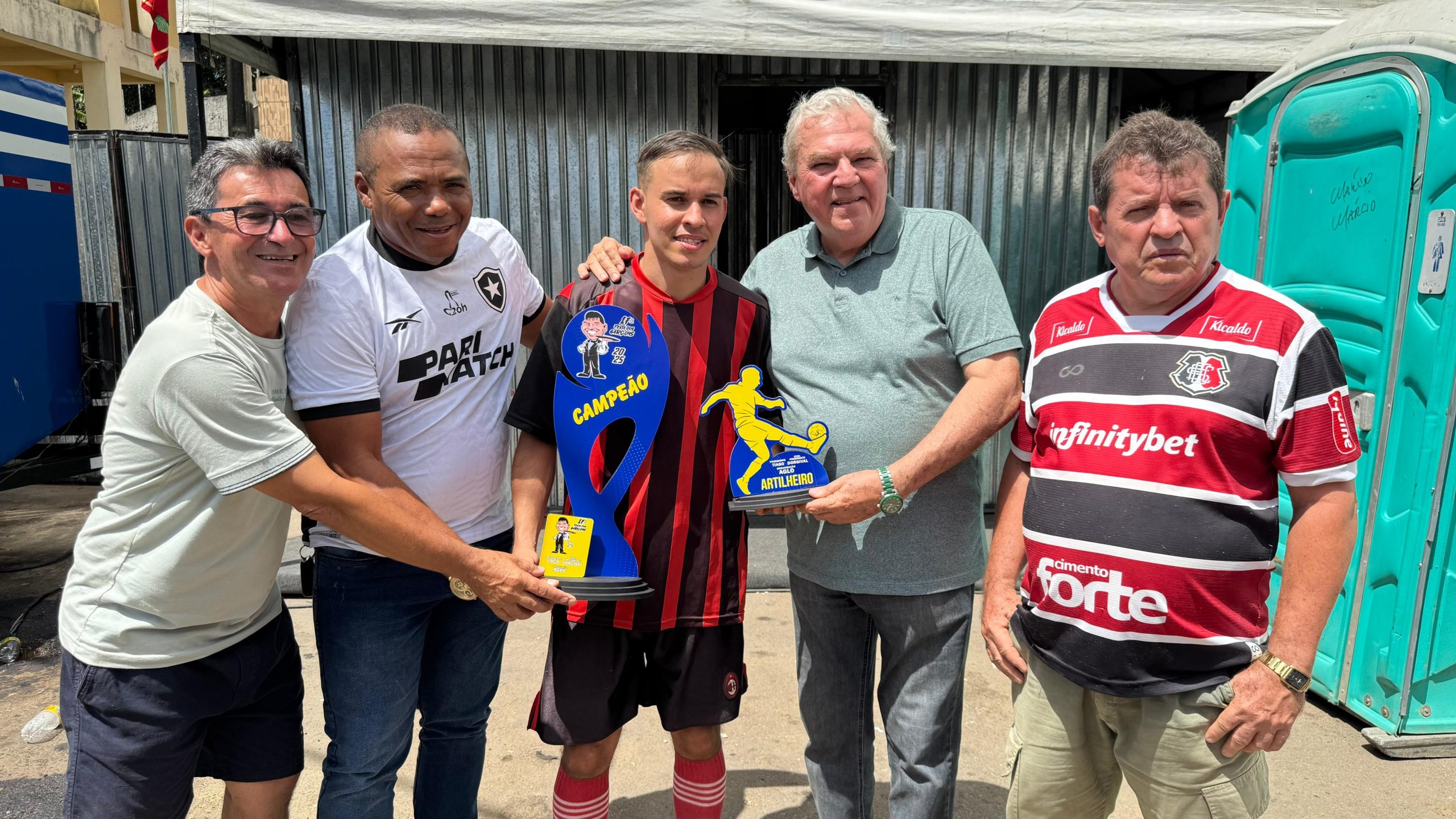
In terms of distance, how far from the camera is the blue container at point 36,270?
188 inches

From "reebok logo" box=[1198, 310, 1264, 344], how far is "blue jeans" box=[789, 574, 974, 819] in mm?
848

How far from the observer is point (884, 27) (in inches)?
168

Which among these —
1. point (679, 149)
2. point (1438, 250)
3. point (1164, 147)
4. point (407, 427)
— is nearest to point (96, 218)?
point (407, 427)

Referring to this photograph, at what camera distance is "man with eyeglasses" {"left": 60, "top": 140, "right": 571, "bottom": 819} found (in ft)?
5.58

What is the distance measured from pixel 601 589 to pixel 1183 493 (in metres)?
1.24

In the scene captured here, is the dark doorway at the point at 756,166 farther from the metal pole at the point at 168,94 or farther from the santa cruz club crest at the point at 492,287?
the metal pole at the point at 168,94

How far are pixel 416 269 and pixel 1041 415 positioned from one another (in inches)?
55.6

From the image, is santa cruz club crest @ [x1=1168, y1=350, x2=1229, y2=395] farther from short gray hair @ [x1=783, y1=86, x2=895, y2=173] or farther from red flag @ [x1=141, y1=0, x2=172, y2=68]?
red flag @ [x1=141, y1=0, x2=172, y2=68]

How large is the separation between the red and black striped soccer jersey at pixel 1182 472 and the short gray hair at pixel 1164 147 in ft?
0.72

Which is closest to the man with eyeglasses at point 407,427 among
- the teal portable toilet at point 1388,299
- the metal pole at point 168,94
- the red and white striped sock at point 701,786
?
the red and white striped sock at point 701,786

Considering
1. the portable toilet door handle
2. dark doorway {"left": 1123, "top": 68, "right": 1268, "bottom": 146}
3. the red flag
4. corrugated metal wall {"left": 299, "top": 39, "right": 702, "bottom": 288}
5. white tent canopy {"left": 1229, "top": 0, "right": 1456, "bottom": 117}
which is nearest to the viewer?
white tent canopy {"left": 1229, "top": 0, "right": 1456, "bottom": 117}

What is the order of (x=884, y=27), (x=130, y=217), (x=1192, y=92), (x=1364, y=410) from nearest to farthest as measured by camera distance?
(x=1364, y=410) < (x=884, y=27) < (x=1192, y=92) < (x=130, y=217)

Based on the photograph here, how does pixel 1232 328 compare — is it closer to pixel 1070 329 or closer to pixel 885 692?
pixel 1070 329

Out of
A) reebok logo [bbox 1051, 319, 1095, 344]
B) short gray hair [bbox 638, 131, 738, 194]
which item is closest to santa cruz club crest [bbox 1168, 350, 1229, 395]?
reebok logo [bbox 1051, 319, 1095, 344]
